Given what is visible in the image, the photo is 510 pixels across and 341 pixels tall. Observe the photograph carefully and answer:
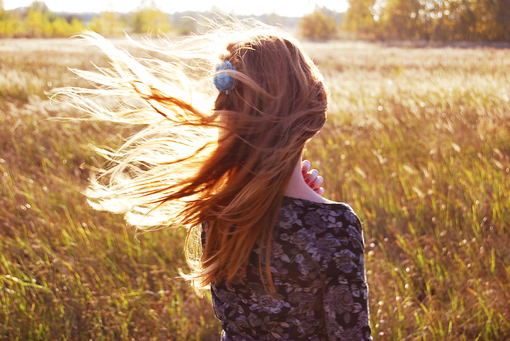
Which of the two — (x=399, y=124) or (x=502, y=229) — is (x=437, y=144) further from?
(x=502, y=229)

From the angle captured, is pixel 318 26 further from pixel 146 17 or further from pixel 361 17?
pixel 146 17

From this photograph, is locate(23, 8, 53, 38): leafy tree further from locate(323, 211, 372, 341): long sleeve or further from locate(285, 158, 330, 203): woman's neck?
locate(323, 211, 372, 341): long sleeve

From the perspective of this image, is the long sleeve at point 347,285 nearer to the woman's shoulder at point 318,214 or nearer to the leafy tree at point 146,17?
the woman's shoulder at point 318,214

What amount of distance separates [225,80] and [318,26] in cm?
6525

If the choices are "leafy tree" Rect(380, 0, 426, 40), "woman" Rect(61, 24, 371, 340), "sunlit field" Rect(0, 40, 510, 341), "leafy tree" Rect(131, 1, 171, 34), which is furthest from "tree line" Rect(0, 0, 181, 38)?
"woman" Rect(61, 24, 371, 340)

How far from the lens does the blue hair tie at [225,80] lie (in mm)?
1139

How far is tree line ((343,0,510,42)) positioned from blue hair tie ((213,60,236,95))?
43556 mm

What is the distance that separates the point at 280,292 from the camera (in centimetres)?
118

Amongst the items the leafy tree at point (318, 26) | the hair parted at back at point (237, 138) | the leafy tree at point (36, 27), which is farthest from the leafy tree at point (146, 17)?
the hair parted at back at point (237, 138)

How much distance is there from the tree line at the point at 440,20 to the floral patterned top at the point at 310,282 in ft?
143

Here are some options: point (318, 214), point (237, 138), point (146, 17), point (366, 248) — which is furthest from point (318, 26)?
point (318, 214)

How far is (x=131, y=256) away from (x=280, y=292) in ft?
6.05

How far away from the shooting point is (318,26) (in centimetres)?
6191

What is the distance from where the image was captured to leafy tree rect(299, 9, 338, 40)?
6206 centimetres
